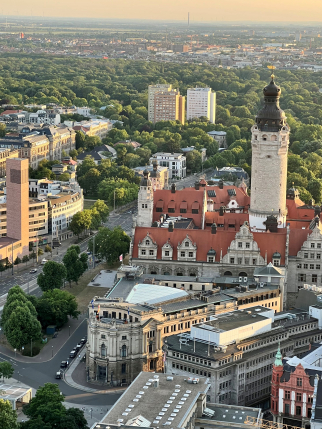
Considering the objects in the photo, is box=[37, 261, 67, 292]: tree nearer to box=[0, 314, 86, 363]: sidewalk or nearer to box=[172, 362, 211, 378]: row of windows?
box=[0, 314, 86, 363]: sidewalk

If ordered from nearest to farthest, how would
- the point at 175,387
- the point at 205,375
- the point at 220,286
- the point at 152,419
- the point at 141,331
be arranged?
the point at 152,419, the point at 175,387, the point at 205,375, the point at 141,331, the point at 220,286

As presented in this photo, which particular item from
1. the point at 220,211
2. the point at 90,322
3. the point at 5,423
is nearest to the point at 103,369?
the point at 90,322

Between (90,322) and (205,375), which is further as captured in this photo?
(90,322)

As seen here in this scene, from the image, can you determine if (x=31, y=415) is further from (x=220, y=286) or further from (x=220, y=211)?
(x=220, y=211)

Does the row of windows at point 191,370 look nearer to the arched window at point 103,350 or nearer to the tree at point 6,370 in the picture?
the arched window at point 103,350

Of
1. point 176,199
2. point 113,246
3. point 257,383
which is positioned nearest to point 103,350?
point 257,383

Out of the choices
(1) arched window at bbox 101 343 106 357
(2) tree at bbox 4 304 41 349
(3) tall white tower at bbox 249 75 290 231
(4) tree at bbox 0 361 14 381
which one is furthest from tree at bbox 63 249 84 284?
(4) tree at bbox 0 361 14 381

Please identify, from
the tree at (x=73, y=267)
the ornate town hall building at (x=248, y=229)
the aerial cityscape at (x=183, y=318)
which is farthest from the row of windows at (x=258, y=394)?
the tree at (x=73, y=267)
